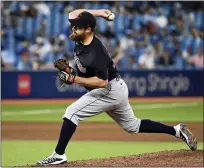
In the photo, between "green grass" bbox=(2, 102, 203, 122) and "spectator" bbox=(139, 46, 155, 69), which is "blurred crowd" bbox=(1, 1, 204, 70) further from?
"green grass" bbox=(2, 102, 203, 122)

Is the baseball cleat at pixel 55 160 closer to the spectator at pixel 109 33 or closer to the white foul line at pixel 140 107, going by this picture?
the white foul line at pixel 140 107

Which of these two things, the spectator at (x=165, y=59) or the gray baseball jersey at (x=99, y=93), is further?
the spectator at (x=165, y=59)

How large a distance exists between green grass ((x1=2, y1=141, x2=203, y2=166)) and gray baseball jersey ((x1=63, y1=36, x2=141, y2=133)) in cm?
130

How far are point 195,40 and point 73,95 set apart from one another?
18.3 feet

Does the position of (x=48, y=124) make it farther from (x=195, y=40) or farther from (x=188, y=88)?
(x=195, y=40)

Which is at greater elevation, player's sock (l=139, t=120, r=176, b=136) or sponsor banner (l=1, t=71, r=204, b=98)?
player's sock (l=139, t=120, r=176, b=136)

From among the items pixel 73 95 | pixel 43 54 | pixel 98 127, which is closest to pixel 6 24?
pixel 43 54

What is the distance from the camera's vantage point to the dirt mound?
6770 millimetres

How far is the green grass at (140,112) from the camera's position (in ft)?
46.5

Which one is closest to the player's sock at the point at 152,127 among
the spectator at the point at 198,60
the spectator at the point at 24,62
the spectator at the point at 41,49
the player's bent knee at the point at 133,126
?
the player's bent knee at the point at 133,126

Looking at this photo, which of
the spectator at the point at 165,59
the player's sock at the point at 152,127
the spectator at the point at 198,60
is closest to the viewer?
the player's sock at the point at 152,127

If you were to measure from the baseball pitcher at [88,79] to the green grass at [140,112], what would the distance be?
278 inches

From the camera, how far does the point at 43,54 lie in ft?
62.2

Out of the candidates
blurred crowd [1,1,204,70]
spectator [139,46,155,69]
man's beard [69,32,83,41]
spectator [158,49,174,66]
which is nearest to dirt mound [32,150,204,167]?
man's beard [69,32,83,41]
